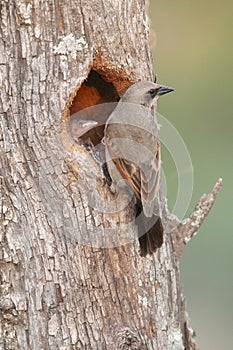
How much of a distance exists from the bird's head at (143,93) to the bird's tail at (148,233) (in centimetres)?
73

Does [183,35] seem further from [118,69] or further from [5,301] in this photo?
[5,301]

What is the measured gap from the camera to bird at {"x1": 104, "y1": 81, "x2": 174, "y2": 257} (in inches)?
193

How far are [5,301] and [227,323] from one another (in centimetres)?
353

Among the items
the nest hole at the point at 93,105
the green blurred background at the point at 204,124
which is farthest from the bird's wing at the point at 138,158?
the green blurred background at the point at 204,124

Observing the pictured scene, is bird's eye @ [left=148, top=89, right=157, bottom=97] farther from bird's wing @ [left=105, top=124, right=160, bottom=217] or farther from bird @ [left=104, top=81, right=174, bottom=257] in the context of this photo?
bird's wing @ [left=105, top=124, right=160, bottom=217]

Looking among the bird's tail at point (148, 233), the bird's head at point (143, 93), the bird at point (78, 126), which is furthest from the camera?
the bird's head at point (143, 93)

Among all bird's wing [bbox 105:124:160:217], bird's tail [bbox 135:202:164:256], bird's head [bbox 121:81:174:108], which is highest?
bird's head [bbox 121:81:174:108]

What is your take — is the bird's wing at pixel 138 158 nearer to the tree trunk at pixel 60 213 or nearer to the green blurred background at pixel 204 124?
the tree trunk at pixel 60 213

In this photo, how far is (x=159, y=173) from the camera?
519 centimetres

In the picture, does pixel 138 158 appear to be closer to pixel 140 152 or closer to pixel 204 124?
pixel 140 152

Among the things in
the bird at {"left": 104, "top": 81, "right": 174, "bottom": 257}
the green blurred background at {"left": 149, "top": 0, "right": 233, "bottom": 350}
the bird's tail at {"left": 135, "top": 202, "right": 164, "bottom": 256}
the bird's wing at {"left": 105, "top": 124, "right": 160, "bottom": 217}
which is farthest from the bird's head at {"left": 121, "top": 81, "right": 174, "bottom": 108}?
the green blurred background at {"left": 149, "top": 0, "right": 233, "bottom": 350}

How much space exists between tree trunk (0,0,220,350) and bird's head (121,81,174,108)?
0.24 metres

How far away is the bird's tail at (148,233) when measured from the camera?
4855 millimetres

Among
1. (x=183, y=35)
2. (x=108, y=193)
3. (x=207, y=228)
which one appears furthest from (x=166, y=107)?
(x=108, y=193)
